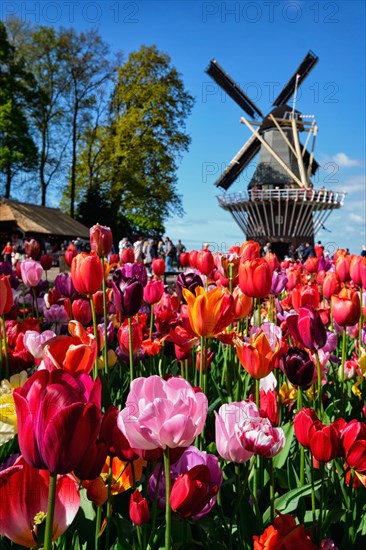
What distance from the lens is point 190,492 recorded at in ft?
3.27

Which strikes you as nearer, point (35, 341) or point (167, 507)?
point (167, 507)

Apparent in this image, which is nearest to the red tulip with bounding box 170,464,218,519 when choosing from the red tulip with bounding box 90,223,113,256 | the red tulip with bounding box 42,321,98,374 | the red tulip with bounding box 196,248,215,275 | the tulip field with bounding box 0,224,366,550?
the tulip field with bounding box 0,224,366,550

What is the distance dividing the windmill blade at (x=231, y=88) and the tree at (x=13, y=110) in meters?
13.0

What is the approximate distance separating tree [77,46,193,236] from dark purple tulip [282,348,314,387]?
2731 cm

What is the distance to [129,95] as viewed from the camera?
28.5 m

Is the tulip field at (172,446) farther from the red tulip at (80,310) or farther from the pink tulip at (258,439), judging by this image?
the red tulip at (80,310)

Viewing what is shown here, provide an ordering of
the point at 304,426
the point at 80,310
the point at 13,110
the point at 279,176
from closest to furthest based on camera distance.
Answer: the point at 304,426, the point at 80,310, the point at 13,110, the point at 279,176

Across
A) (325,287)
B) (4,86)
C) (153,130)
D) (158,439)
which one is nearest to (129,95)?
(153,130)

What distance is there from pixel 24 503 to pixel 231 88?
38922 millimetres

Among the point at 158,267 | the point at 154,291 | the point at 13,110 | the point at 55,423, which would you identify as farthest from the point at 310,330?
the point at 13,110

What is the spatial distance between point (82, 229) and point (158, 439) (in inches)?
1215

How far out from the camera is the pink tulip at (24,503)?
0.85 metres

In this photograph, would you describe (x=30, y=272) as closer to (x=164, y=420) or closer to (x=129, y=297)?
(x=129, y=297)

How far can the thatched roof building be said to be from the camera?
91.1 ft
